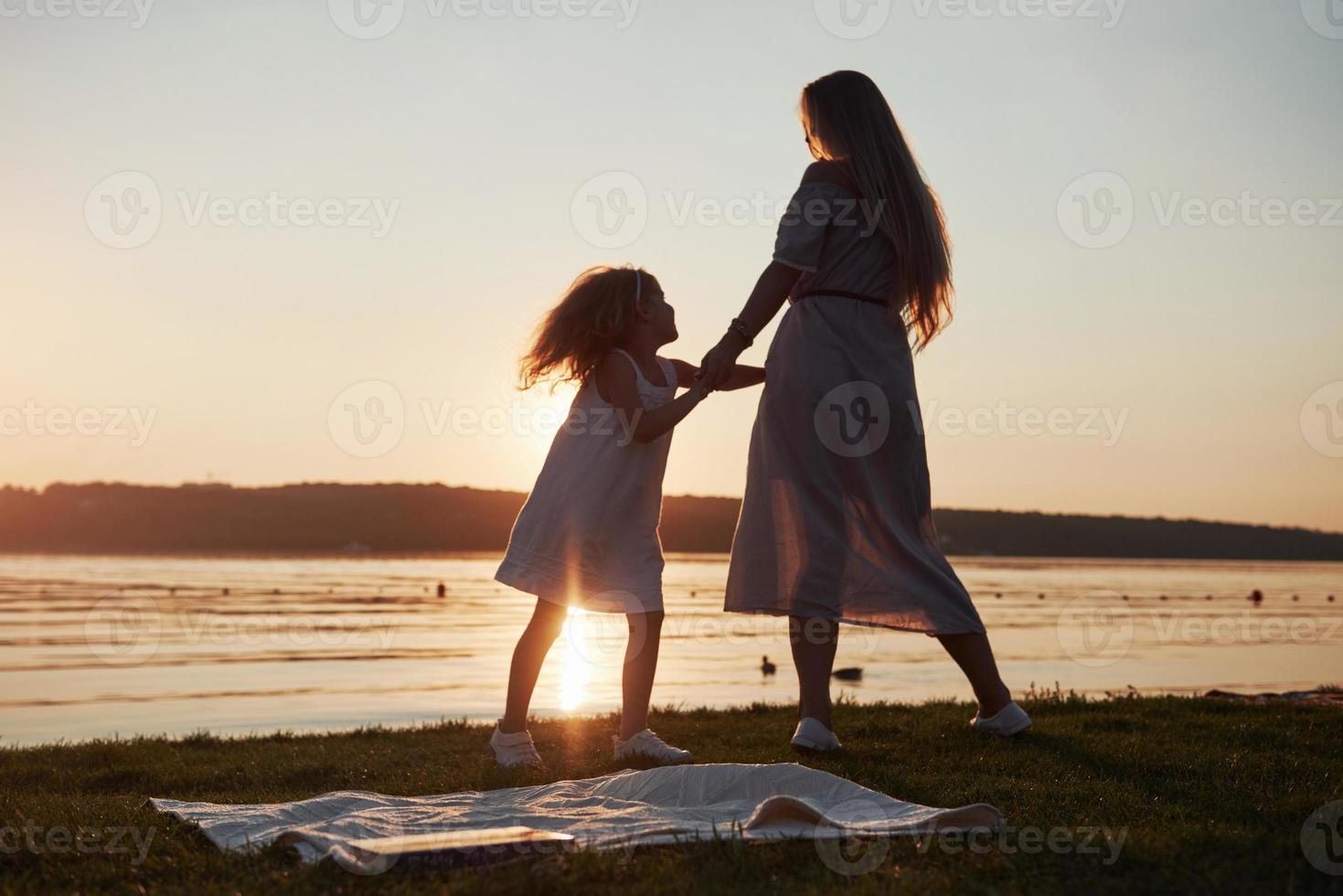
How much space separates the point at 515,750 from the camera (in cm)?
509

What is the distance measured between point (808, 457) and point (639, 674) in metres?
1.25

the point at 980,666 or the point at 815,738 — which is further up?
the point at 980,666

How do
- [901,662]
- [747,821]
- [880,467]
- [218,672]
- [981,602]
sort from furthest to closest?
[981,602] → [901,662] → [218,672] → [880,467] → [747,821]

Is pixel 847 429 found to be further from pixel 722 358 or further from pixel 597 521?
pixel 597 521

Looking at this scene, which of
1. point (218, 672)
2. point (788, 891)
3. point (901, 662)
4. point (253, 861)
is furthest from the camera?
point (901, 662)

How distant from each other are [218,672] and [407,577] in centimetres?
2529

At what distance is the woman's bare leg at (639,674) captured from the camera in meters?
5.09

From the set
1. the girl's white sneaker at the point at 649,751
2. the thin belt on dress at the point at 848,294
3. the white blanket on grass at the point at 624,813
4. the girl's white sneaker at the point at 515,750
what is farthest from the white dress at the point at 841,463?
the white blanket on grass at the point at 624,813

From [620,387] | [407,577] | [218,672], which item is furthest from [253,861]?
[407,577]

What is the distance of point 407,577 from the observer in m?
37.5

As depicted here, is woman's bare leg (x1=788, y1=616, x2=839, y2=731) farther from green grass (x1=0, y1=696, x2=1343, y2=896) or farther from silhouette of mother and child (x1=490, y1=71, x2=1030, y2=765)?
green grass (x1=0, y1=696, x2=1343, y2=896)

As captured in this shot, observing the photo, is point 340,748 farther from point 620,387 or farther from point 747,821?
point 747,821

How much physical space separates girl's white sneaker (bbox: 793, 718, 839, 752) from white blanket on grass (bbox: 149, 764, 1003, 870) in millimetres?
1138

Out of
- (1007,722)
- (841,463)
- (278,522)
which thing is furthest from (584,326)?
(278,522)
